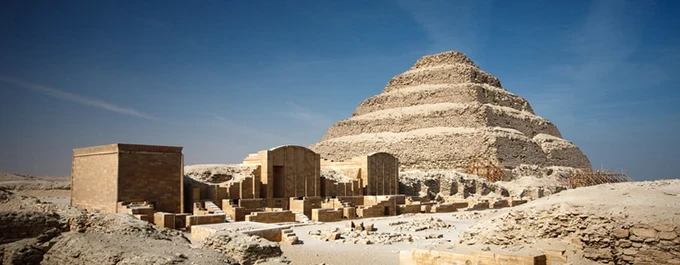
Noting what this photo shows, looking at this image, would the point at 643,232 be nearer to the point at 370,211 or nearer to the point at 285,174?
the point at 370,211

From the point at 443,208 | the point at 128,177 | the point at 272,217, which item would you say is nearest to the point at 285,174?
the point at 272,217

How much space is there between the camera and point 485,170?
40.9 meters

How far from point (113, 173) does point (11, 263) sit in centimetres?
1187

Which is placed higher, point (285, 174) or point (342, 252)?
point (285, 174)

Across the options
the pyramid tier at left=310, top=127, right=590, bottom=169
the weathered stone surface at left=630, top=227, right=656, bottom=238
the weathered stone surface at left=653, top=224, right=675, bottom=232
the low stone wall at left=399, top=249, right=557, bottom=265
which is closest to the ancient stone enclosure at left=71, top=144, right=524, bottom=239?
the low stone wall at left=399, top=249, right=557, bottom=265

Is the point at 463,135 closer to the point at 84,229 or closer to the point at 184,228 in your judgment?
the point at 184,228

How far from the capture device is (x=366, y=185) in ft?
93.4

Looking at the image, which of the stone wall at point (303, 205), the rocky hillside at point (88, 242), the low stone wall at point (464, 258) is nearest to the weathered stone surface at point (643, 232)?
the low stone wall at point (464, 258)

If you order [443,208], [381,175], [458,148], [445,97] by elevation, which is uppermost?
[445,97]

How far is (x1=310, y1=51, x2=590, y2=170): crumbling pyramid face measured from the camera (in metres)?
43.3

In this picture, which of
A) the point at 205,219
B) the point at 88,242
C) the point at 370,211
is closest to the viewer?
the point at 88,242

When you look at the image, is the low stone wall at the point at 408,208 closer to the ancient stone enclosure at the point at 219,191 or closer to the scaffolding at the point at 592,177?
the ancient stone enclosure at the point at 219,191

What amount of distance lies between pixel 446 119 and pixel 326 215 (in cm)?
2890

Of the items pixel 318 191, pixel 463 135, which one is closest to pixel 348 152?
pixel 463 135
